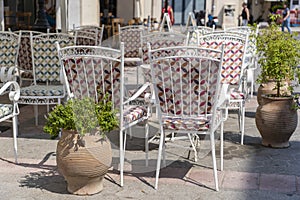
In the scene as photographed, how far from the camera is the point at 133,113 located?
4.03 m

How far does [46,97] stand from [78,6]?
21.2 feet

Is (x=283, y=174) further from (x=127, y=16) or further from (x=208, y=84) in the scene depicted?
(x=127, y=16)

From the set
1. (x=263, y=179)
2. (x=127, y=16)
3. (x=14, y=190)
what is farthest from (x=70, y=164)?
(x=127, y=16)

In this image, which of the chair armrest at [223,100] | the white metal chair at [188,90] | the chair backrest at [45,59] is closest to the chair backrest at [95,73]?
the white metal chair at [188,90]

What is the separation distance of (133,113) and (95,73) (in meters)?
0.48

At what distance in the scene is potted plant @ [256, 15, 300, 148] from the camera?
15.4ft

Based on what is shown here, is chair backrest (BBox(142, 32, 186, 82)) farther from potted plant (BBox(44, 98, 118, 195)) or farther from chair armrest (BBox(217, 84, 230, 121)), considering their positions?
potted plant (BBox(44, 98, 118, 195))

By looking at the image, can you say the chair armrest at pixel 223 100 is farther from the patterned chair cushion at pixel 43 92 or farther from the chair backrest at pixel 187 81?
the patterned chair cushion at pixel 43 92

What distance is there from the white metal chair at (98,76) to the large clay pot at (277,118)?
1482 mm

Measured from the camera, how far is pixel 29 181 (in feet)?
12.8

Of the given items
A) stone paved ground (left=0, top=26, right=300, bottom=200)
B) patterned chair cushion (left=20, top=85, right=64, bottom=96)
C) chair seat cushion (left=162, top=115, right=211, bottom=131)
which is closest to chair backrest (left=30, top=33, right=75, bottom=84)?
patterned chair cushion (left=20, top=85, right=64, bottom=96)

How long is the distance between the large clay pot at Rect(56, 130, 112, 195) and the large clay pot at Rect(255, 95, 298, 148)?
6.08 feet

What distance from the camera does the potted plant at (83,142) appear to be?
11.3ft

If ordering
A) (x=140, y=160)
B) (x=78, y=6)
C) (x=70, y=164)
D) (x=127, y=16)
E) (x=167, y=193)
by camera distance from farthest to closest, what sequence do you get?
1. (x=127, y=16)
2. (x=78, y=6)
3. (x=140, y=160)
4. (x=167, y=193)
5. (x=70, y=164)
